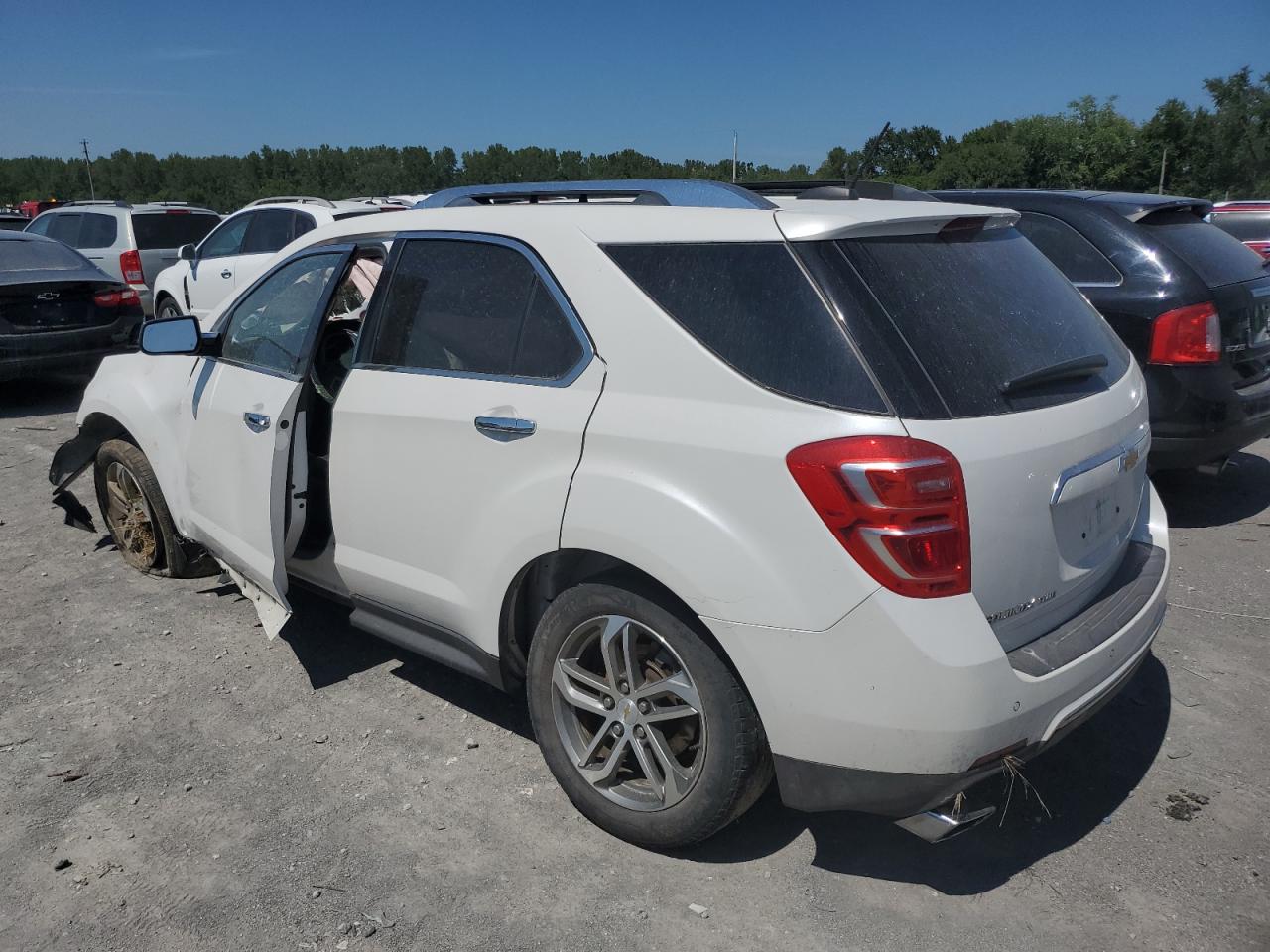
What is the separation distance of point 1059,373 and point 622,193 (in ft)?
4.79

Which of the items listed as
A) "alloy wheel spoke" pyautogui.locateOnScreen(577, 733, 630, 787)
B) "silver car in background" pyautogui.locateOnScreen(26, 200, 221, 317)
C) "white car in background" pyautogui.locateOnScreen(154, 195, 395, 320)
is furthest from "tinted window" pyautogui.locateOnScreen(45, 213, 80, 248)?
"alloy wheel spoke" pyautogui.locateOnScreen(577, 733, 630, 787)

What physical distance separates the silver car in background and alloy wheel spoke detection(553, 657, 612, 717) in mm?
11502

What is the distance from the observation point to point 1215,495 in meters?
6.19

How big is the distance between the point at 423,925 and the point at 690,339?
1707mm

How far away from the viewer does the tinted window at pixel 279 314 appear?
151 inches

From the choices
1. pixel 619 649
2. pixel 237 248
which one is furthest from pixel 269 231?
pixel 619 649

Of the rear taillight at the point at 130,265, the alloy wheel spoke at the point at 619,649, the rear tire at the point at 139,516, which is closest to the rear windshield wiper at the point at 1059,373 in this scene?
the alloy wheel spoke at the point at 619,649

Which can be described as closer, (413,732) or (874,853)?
(874,853)

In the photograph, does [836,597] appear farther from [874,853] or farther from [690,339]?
[874,853]

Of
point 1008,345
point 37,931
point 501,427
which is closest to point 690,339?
point 501,427

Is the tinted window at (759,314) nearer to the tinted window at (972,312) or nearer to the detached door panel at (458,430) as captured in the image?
the tinted window at (972,312)

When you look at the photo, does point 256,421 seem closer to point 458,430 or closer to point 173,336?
point 173,336

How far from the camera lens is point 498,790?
3217 millimetres

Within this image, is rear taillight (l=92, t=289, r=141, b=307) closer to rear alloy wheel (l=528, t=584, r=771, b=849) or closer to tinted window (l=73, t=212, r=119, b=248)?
tinted window (l=73, t=212, r=119, b=248)
